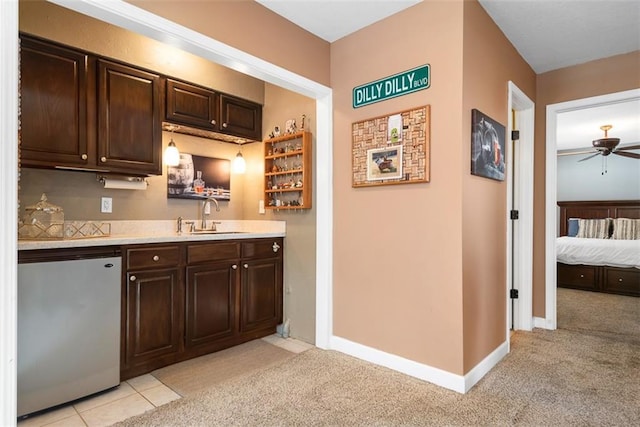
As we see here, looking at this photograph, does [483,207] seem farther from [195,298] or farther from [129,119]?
[129,119]

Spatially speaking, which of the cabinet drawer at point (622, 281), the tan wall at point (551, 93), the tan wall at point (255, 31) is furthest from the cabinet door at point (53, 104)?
the cabinet drawer at point (622, 281)

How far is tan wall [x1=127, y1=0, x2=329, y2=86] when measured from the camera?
1982mm

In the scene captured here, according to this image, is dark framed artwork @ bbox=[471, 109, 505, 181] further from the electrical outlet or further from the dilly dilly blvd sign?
the electrical outlet

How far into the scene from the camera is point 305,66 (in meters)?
2.72

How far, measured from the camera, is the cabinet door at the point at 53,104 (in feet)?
6.92

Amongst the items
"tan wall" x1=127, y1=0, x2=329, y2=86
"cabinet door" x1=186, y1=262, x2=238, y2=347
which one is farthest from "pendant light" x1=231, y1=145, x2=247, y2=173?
"tan wall" x1=127, y1=0, x2=329, y2=86

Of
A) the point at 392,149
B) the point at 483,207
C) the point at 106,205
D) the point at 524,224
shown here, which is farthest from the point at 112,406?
the point at 524,224

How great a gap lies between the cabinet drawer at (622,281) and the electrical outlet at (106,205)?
6.23 meters

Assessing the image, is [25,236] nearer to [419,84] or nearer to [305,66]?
[305,66]

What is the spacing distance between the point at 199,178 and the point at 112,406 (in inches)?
77.3

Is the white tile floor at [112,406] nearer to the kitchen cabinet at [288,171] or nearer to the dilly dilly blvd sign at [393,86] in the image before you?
the kitchen cabinet at [288,171]

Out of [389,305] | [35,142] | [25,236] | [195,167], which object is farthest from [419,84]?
[25,236]

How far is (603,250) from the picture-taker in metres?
5.11

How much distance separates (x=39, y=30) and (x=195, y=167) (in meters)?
1.44
